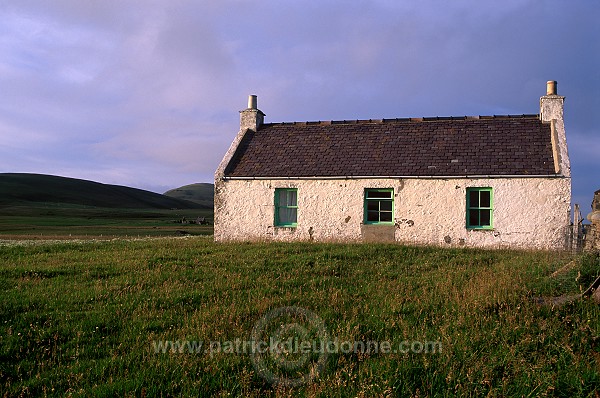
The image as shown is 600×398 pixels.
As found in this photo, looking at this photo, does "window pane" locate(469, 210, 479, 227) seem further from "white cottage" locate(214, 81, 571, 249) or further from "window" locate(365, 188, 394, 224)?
"window" locate(365, 188, 394, 224)

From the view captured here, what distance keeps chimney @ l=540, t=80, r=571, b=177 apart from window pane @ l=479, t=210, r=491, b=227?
3.02m

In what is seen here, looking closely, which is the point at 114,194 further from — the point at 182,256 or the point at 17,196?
Answer: the point at 182,256

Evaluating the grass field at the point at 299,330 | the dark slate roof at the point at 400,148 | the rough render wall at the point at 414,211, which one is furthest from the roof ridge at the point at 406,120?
the grass field at the point at 299,330

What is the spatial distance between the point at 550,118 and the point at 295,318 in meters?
16.2

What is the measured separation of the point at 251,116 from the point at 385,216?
345 inches

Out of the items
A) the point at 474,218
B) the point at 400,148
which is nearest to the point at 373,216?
the point at 400,148

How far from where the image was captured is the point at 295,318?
6.65 meters

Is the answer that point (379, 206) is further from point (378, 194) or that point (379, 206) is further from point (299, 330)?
point (299, 330)

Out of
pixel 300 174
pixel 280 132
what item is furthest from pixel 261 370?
pixel 280 132

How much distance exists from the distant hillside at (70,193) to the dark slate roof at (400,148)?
81376mm

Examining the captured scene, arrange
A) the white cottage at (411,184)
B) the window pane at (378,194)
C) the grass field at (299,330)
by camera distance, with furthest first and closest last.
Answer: the window pane at (378,194)
the white cottage at (411,184)
the grass field at (299,330)

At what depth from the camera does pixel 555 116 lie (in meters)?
17.8

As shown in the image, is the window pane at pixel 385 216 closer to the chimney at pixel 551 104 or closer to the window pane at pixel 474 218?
the window pane at pixel 474 218

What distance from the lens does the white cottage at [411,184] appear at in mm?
15750
